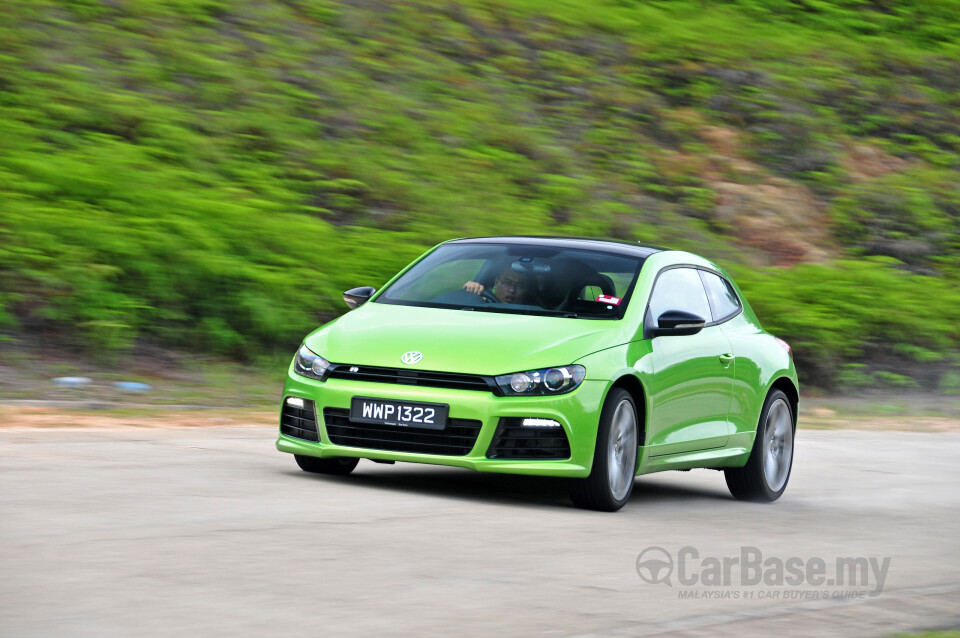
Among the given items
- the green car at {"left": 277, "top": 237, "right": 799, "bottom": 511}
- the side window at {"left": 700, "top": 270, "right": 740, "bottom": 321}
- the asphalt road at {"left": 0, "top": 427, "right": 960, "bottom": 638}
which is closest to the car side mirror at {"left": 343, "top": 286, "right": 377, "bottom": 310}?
the green car at {"left": 277, "top": 237, "right": 799, "bottom": 511}

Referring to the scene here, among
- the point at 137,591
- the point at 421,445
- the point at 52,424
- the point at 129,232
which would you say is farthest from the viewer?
the point at 129,232

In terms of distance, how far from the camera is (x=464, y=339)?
8.29 m

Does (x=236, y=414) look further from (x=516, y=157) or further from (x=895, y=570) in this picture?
(x=516, y=157)

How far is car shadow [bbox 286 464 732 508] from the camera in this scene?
8.62m

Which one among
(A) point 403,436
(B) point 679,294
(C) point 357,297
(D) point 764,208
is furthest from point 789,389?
(D) point 764,208

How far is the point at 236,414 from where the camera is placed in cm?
1255

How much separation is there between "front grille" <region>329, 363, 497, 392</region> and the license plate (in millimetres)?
122

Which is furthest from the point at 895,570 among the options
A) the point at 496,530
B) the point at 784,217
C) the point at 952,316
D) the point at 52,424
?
the point at 784,217

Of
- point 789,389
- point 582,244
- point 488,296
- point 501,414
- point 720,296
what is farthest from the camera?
point 789,389

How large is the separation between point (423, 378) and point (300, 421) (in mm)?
847

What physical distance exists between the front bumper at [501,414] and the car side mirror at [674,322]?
0.82 metres

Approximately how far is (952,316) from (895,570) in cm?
1579
